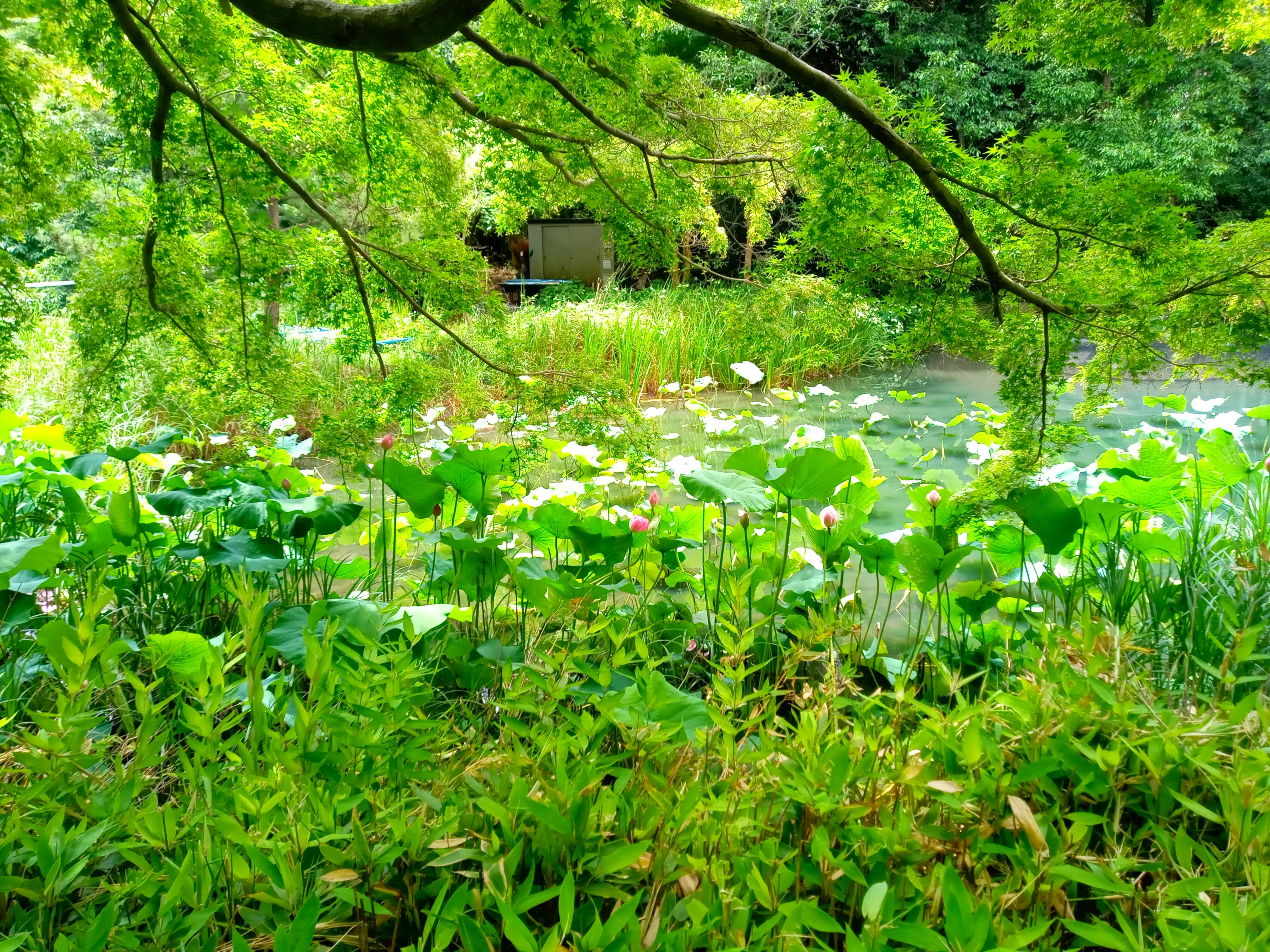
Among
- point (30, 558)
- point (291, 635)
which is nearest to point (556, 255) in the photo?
point (291, 635)

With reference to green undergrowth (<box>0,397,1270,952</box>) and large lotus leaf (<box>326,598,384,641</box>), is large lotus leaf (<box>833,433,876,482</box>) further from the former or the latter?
large lotus leaf (<box>326,598,384,641</box>)

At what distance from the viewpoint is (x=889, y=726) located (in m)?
1.02

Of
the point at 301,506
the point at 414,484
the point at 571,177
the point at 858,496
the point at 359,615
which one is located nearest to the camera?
the point at 359,615

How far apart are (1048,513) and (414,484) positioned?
1.42 metres

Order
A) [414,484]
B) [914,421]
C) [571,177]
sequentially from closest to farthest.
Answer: [414,484] → [571,177] → [914,421]

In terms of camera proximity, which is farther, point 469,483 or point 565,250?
point 565,250

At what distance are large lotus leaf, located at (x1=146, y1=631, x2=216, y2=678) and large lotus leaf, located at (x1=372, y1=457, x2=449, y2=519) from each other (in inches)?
29.0

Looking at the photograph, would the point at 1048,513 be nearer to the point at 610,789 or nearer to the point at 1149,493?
the point at 1149,493

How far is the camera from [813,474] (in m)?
1.89

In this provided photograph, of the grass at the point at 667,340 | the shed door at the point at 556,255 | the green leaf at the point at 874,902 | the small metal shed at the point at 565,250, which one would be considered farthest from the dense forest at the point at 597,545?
the shed door at the point at 556,255

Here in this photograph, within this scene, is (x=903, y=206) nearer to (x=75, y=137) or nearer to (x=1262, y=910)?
(x=1262, y=910)

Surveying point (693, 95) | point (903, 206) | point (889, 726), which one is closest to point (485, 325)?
point (693, 95)

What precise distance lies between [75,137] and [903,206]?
2696 millimetres

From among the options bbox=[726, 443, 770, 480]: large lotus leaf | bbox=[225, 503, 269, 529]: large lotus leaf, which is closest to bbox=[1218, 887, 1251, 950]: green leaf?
bbox=[726, 443, 770, 480]: large lotus leaf
